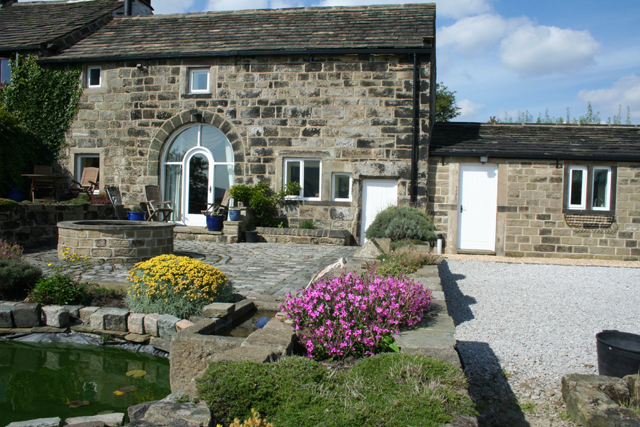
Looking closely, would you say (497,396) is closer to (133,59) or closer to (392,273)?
(392,273)

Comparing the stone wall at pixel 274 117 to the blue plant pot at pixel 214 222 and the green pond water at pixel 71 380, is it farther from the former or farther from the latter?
the green pond water at pixel 71 380

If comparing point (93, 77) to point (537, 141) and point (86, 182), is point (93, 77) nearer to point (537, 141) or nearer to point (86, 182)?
point (86, 182)

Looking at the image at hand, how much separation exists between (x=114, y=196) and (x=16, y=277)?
26.7 feet

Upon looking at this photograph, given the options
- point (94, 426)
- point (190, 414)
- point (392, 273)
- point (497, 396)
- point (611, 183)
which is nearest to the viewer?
point (190, 414)

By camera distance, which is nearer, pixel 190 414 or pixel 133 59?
pixel 190 414

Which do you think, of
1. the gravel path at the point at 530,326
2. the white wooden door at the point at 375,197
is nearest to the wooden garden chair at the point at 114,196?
the white wooden door at the point at 375,197

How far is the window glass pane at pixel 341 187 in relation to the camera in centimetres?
1278

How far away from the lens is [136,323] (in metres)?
4.84

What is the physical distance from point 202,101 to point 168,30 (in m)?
3.15

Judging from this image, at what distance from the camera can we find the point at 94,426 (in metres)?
2.85

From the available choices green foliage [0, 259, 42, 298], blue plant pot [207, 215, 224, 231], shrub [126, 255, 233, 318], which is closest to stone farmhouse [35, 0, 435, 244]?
blue plant pot [207, 215, 224, 231]

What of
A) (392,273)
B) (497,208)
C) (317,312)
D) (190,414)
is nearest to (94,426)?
(190,414)

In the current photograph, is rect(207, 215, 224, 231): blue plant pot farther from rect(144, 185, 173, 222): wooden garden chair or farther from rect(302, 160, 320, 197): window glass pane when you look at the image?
rect(302, 160, 320, 197): window glass pane

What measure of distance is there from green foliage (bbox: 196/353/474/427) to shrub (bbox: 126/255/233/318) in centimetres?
211
